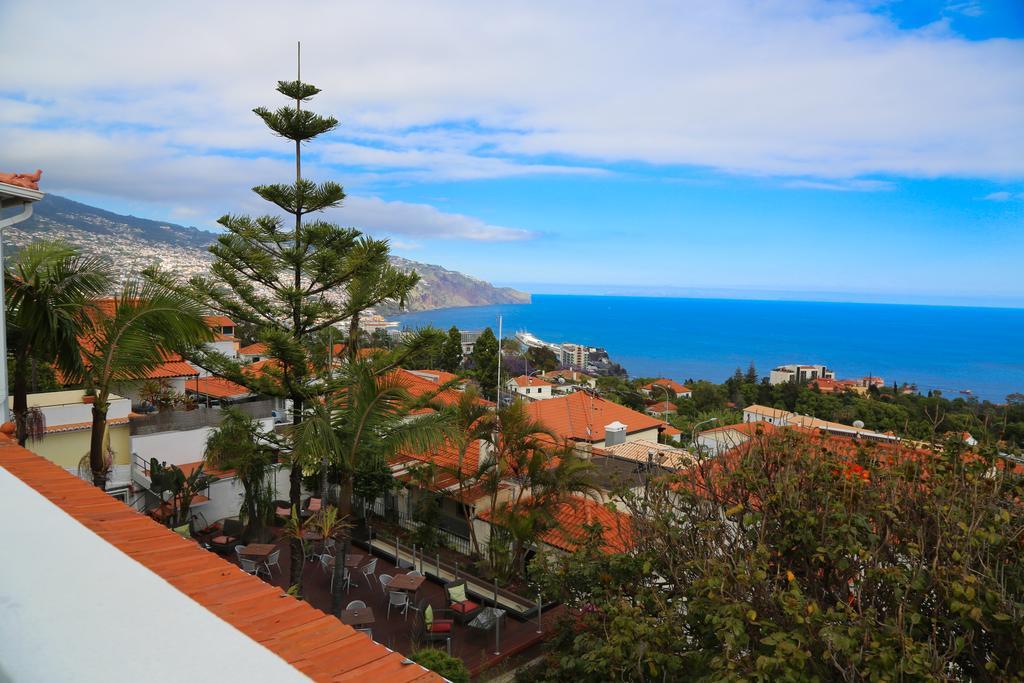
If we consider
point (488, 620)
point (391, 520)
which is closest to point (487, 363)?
point (391, 520)

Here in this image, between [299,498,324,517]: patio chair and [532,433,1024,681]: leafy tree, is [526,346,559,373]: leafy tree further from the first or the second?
[532,433,1024,681]: leafy tree

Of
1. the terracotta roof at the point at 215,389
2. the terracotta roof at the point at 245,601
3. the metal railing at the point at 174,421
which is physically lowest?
the terracotta roof at the point at 215,389

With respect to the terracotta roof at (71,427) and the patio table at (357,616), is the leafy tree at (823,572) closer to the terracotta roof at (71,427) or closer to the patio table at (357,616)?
the patio table at (357,616)

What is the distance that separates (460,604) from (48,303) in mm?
5861

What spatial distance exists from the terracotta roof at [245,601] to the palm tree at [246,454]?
23.6 feet

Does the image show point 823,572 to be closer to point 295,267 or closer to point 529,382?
point 295,267

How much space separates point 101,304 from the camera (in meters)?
5.84

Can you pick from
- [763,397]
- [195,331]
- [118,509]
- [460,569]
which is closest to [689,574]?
[118,509]

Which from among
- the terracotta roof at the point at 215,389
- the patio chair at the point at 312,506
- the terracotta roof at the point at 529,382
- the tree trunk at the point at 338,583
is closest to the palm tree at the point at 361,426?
the tree trunk at the point at 338,583

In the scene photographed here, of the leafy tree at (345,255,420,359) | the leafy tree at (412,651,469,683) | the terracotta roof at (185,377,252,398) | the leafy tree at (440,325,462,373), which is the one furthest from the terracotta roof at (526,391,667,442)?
the leafy tree at (440,325,462,373)

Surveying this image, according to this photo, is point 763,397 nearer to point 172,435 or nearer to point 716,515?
point 172,435

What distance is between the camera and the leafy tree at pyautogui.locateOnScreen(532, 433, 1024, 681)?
2.98 meters

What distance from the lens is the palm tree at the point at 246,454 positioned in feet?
31.8

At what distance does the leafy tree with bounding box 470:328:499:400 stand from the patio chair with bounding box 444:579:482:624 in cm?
2293
